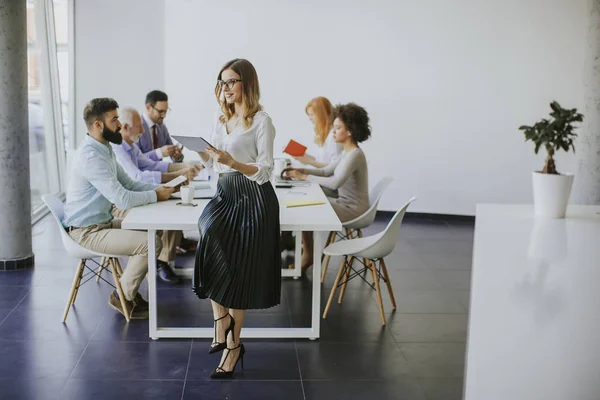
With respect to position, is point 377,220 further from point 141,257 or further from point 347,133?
point 141,257

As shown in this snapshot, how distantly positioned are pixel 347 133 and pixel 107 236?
2.11 meters

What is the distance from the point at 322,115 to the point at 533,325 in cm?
503

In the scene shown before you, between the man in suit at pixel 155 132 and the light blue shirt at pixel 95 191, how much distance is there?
1.59 m

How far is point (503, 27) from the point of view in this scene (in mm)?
8367

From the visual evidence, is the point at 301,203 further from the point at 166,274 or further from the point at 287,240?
the point at 287,240

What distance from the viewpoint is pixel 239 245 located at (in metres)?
3.96

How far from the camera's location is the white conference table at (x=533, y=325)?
6.04 ft

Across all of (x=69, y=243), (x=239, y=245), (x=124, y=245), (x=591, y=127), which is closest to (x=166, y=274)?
(x=124, y=245)

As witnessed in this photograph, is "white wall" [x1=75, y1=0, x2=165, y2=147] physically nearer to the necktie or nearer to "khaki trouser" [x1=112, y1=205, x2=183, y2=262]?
the necktie

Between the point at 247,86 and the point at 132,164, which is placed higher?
the point at 247,86

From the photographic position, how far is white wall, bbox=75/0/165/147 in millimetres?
9102

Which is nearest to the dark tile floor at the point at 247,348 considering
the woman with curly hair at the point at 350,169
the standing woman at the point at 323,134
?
the woman with curly hair at the point at 350,169

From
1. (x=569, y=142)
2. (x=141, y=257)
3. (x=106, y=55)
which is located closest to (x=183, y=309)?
(x=141, y=257)

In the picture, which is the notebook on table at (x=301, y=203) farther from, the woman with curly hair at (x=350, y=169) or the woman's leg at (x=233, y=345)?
the woman's leg at (x=233, y=345)
